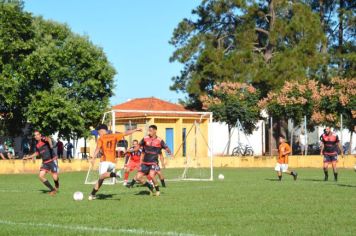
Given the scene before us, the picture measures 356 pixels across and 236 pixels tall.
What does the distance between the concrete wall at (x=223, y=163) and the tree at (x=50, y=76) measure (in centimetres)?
427

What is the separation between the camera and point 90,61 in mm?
49500

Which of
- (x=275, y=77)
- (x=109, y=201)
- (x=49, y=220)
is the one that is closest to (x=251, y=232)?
(x=49, y=220)

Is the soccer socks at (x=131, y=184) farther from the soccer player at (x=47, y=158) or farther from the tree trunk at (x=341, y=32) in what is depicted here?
the tree trunk at (x=341, y=32)

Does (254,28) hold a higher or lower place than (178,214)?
higher

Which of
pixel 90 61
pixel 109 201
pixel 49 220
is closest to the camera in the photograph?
pixel 49 220

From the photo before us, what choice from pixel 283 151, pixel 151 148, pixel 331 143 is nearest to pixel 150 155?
pixel 151 148

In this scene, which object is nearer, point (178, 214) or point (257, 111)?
point (178, 214)

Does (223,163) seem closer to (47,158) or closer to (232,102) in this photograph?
(232,102)

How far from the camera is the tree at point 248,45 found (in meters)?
53.1

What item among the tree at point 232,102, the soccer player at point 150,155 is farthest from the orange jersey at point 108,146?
the tree at point 232,102

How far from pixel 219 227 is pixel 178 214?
90.3 inches

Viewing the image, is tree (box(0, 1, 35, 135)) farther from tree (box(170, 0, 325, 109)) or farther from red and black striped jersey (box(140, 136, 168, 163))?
red and black striped jersey (box(140, 136, 168, 163))

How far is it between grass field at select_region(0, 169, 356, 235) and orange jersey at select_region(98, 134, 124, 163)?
1.10 metres

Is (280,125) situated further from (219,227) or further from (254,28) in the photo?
(219,227)
